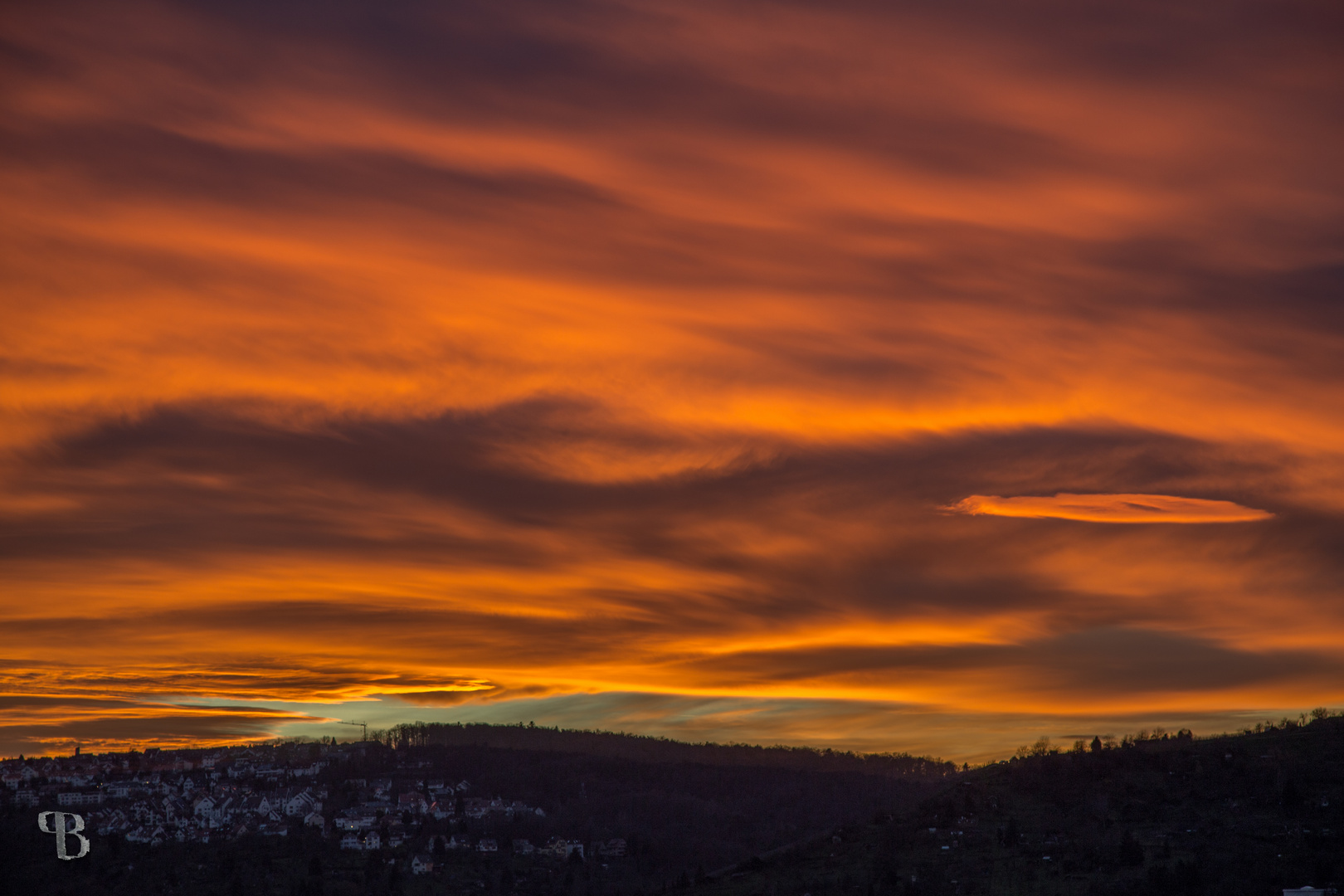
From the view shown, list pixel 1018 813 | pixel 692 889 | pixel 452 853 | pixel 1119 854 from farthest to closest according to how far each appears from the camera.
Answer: pixel 452 853, pixel 692 889, pixel 1018 813, pixel 1119 854

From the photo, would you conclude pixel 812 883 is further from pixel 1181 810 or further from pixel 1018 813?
pixel 1181 810

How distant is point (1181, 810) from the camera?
83.2 meters

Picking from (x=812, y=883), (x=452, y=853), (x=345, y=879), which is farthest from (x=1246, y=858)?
(x=452, y=853)

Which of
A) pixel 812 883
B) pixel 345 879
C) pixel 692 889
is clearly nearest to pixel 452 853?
pixel 345 879

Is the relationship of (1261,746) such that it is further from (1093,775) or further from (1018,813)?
(1018,813)

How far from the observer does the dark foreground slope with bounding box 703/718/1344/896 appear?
71.4 metres

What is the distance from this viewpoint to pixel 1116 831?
81.9 meters

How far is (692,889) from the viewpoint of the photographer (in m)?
97.4

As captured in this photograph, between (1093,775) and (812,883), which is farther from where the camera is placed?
(1093,775)

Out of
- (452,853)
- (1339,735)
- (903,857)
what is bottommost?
(452,853)

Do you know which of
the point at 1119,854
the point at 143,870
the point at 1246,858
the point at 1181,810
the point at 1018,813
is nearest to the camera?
the point at 1246,858

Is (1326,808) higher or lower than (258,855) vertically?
higher

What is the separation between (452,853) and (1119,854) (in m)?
144

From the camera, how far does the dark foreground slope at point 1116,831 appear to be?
71.4 metres
